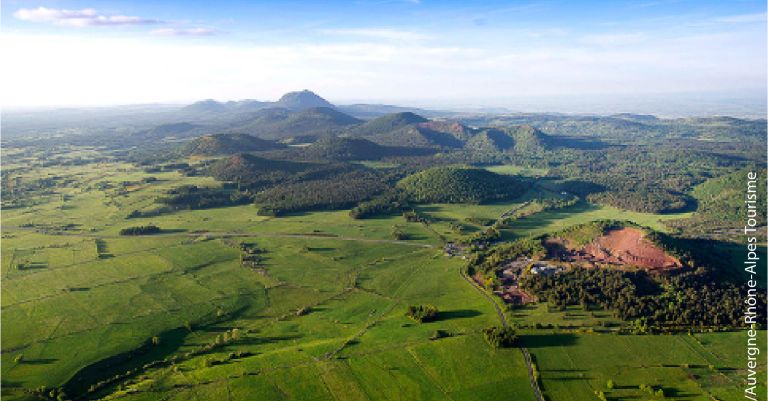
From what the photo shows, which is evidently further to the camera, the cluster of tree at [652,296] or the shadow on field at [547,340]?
the cluster of tree at [652,296]

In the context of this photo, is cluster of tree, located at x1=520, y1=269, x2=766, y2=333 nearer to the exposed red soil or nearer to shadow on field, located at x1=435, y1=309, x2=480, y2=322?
the exposed red soil

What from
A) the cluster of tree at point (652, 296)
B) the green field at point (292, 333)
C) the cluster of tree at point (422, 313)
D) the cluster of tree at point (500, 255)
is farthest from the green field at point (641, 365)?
the cluster of tree at point (500, 255)

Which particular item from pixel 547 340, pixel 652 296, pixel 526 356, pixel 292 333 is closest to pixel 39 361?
pixel 292 333

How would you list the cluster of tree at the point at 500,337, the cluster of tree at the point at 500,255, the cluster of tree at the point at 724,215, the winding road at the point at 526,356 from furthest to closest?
the cluster of tree at the point at 724,215, the cluster of tree at the point at 500,255, the cluster of tree at the point at 500,337, the winding road at the point at 526,356

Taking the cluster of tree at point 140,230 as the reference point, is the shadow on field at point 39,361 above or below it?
below

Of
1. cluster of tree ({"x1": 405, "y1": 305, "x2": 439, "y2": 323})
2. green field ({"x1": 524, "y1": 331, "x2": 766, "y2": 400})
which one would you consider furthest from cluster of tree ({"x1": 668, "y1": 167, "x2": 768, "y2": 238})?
cluster of tree ({"x1": 405, "y1": 305, "x2": 439, "y2": 323})

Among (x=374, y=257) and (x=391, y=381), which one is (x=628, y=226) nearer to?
(x=374, y=257)

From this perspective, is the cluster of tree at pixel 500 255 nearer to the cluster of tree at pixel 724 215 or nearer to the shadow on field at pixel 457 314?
the shadow on field at pixel 457 314
